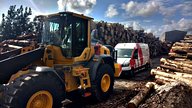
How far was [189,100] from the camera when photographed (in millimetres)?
8984

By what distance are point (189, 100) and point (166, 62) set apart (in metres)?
4.06

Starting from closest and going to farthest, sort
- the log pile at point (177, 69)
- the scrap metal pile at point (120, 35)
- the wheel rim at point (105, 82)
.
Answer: the wheel rim at point (105, 82), the log pile at point (177, 69), the scrap metal pile at point (120, 35)

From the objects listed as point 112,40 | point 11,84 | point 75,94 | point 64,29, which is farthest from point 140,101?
point 112,40

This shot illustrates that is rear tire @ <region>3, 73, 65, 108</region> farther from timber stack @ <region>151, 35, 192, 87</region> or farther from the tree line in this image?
the tree line

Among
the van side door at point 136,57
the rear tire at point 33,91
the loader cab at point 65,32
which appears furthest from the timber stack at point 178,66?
the rear tire at point 33,91

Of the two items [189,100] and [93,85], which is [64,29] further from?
[189,100]

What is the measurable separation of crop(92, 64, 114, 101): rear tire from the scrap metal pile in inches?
257

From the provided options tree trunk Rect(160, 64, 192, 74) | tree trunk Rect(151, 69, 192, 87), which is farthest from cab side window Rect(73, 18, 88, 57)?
tree trunk Rect(160, 64, 192, 74)

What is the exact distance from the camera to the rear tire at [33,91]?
6.25 metres

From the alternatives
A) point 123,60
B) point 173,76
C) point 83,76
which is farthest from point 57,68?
point 123,60

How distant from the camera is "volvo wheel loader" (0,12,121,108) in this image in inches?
259

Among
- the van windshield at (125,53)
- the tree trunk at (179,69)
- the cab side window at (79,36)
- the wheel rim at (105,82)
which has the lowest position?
the wheel rim at (105,82)

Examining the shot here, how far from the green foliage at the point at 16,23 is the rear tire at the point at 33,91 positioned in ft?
43.6

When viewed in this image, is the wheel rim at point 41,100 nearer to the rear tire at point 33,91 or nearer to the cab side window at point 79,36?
the rear tire at point 33,91
